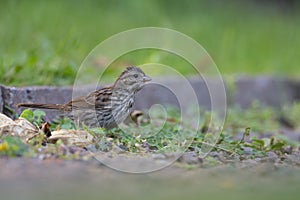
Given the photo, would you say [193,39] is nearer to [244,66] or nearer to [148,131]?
[244,66]

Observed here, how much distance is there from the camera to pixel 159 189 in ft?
12.6

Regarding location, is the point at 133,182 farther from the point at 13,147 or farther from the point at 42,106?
the point at 42,106

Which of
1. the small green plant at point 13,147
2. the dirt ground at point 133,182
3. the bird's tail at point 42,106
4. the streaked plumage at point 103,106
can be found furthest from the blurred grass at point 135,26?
the dirt ground at point 133,182

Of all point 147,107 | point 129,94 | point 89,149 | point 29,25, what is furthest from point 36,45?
point 89,149

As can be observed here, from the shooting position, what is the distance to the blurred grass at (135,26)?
7250 mm

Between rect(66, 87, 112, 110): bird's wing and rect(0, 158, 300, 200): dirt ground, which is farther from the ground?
rect(66, 87, 112, 110): bird's wing

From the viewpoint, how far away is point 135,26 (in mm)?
10977

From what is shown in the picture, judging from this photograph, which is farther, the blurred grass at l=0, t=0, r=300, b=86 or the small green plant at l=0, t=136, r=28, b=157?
the blurred grass at l=0, t=0, r=300, b=86

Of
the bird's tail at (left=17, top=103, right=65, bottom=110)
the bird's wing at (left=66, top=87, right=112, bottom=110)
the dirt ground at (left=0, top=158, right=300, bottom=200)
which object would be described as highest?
the bird's wing at (left=66, top=87, right=112, bottom=110)

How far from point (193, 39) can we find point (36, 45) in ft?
9.66

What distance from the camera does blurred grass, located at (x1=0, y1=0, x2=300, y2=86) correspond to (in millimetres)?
7250

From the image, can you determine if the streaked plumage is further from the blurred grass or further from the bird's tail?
the blurred grass

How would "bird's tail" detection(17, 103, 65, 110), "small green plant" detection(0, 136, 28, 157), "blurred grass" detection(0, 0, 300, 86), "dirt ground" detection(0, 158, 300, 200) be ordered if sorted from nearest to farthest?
1. "dirt ground" detection(0, 158, 300, 200)
2. "small green plant" detection(0, 136, 28, 157)
3. "bird's tail" detection(17, 103, 65, 110)
4. "blurred grass" detection(0, 0, 300, 86)

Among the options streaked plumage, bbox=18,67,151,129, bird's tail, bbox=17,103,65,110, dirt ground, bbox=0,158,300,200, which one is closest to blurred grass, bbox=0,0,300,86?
bird's tail, bbox=17,103,65,110
